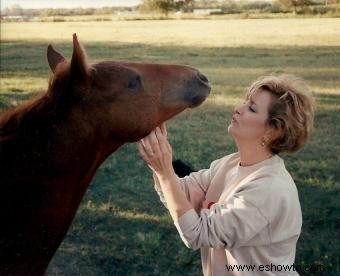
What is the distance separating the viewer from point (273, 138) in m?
1.84

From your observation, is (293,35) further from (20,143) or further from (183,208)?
(20,143)

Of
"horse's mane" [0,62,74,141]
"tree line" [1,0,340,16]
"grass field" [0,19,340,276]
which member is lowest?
"grass field" [0,19,340,276]

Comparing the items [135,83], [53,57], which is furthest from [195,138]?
[135,83]

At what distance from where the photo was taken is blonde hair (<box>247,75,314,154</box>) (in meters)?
1.81

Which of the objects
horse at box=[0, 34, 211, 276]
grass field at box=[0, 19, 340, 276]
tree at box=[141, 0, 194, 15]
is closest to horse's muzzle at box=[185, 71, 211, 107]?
horse at box=[0, 34, 211, 276]

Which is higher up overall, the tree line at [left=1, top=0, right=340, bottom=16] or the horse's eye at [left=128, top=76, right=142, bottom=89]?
the tree line at [left=1, top=0, right=340, bottom=16]

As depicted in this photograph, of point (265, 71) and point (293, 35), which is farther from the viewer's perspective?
point (265, 71)

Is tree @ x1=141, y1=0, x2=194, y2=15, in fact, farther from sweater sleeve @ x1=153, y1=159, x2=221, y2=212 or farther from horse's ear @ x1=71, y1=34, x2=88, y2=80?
horse's ear @ x1=71, y1=34, x2=88, y2=80

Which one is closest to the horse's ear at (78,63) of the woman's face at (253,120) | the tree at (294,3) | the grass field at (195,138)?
the woman's face at (253,120)

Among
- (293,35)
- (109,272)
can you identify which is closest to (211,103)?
(293,35)

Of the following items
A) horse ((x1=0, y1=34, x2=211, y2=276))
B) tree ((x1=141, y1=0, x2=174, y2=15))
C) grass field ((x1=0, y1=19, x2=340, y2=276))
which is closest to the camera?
horse ((x1=0, y1=34, x2=211, y2=276))

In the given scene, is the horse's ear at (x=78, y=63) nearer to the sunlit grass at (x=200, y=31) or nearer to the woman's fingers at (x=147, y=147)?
the woman's fingers at (x=147, y=147)

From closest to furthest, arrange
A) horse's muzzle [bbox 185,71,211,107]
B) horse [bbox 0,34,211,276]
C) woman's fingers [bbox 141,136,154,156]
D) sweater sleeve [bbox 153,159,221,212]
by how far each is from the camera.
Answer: horse [bbox 0,34,211,276] < woman's fingers [bbox 141,136,154,156] < horse's muzzle [bbox 185,71,211,107] < sweater sleeve [bbox 153,159,221,212]

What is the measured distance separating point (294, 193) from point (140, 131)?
25.0 inches
